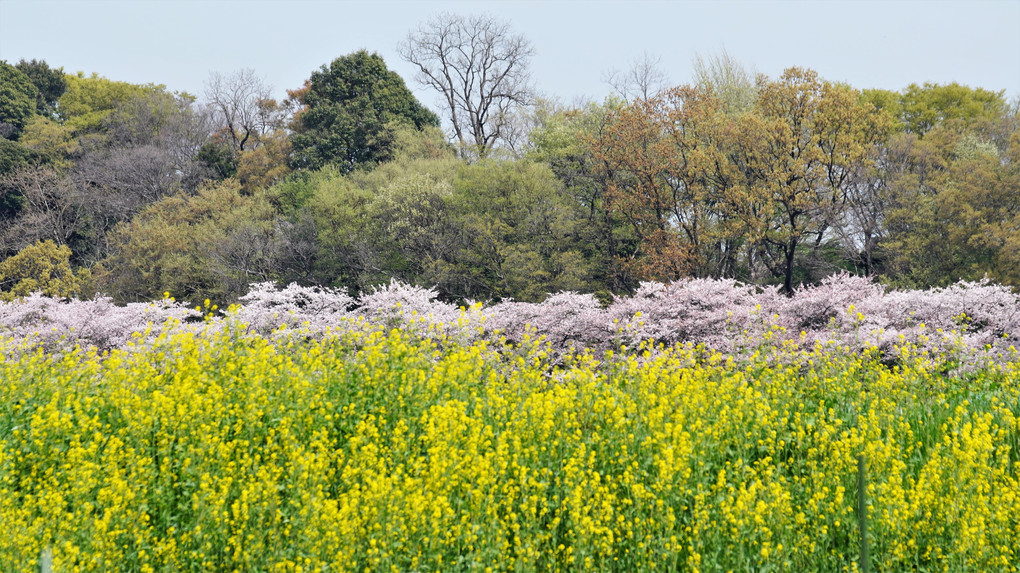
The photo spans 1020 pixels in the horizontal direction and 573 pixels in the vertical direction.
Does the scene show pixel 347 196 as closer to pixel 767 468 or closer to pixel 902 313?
pixel 902 313

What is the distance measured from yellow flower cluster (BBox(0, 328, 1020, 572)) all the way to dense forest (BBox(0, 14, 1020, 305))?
1679cm

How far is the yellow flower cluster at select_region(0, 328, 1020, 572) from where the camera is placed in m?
4.64

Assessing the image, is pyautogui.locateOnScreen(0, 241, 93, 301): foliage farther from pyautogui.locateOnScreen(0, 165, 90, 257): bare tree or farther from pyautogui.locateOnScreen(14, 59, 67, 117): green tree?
pyautogui.locateOnScreen(14, 59, 67, 117): green tree

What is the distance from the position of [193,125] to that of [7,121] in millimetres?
9924

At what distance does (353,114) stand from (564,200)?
14830 mm

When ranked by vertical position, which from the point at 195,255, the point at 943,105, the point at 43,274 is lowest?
the point at 43,274

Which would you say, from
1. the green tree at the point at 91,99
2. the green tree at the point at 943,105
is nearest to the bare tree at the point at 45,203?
the green tree at the point at 91,99

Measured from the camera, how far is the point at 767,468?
19.0 feet

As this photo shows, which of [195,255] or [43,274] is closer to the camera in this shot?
[195,255]

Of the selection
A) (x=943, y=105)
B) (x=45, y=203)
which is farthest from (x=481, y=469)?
(x=45, y=203)

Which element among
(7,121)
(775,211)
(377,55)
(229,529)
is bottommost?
(229,529)

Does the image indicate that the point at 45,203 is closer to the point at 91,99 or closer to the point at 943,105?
the point at 91,99

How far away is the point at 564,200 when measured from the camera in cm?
2755

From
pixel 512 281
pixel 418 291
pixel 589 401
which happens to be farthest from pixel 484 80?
pixel 589 401
